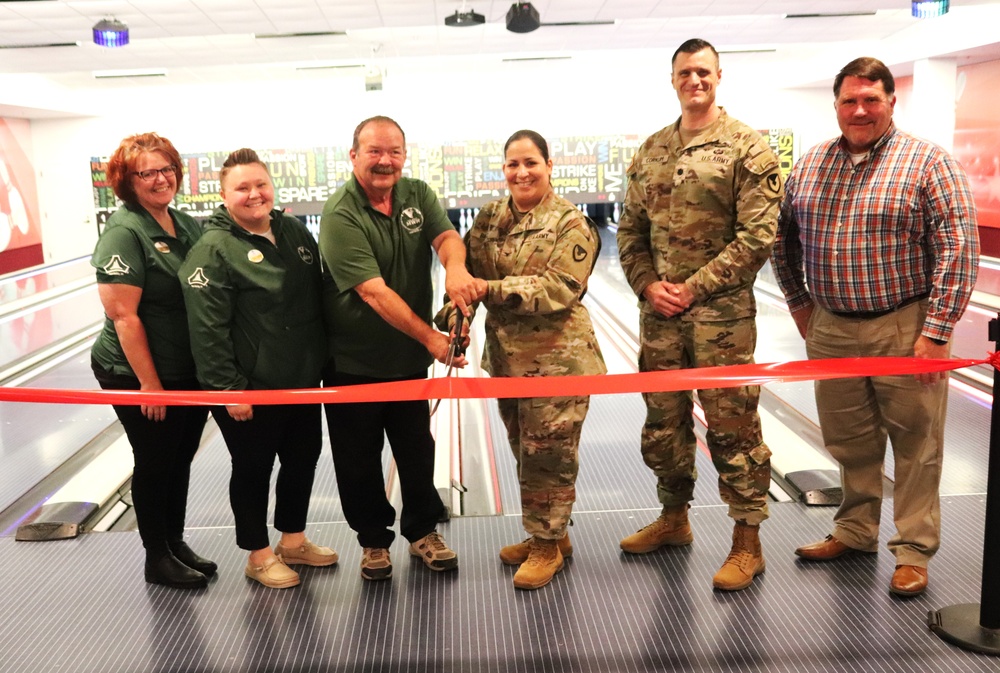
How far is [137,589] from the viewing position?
2879mm

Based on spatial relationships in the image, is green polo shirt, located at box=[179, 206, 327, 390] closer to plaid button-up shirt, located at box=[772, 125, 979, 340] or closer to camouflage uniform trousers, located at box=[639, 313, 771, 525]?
camouflage uniform trousers, located at box=[639, 313, 771, 525]

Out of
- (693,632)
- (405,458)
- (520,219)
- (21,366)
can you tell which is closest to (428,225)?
(520,219)

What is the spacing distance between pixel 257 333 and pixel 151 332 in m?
0.33

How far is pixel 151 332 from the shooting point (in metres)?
2.74

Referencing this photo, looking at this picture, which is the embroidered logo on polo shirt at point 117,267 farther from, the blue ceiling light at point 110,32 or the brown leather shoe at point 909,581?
the blue ceiling light at point 110,32

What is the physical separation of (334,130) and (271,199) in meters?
9.55

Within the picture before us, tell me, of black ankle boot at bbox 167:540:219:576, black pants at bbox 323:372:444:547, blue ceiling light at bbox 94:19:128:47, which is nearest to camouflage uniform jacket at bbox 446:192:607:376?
black pants at bbox 323:372:444:547

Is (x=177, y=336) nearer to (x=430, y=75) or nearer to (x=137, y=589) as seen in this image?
Answer: (x=137, y=589)

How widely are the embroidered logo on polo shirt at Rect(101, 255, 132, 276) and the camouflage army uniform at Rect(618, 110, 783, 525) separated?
153 cm

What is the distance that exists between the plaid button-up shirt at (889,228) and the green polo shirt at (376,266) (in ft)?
3.80

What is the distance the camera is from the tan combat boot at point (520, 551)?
9.80 feet

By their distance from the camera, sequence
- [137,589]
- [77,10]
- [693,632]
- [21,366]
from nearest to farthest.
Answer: [693,632] < [137,589] < [21,366] < [77,10]

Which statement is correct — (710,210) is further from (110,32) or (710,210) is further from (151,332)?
(110,32)

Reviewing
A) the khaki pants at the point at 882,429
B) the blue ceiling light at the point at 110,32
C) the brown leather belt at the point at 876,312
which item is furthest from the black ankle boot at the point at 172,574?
the blue ceiling light at the point at 110,32
